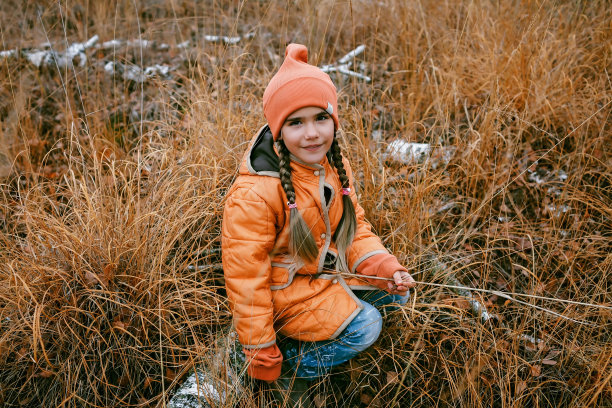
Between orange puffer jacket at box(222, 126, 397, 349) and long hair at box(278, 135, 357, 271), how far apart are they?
0.03 m

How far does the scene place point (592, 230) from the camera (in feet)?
7.89

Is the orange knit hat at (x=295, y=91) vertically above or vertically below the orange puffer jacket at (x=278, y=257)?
above

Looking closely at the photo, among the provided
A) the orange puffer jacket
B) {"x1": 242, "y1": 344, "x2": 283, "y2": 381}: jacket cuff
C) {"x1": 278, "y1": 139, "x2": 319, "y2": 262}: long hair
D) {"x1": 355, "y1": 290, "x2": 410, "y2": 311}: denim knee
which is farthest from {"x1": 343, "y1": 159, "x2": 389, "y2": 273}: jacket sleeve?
{"x1": 242, "y1": 344, "x2": 283, "y2": 381}: jacket cuff

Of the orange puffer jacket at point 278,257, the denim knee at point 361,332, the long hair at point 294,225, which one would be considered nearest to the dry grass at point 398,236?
the denim knee at point 361,332

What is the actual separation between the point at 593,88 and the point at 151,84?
3704mm

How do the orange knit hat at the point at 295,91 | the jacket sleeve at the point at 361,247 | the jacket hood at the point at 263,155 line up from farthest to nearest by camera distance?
the jacket sleeve at the point at 361,247
the jacket hood at the point at 263,155
the orange knit hat at the point at 295,91

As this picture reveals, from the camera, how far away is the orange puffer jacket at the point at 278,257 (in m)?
1.61

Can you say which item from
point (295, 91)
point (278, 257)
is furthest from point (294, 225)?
point (295, 91)

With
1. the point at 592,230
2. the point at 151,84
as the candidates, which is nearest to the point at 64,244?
the point at 151,84

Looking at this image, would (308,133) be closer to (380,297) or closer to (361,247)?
(361,247)

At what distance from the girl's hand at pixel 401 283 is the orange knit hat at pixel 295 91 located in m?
0.75

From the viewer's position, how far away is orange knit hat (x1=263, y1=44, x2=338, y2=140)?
1565mm

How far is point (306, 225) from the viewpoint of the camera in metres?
1.69

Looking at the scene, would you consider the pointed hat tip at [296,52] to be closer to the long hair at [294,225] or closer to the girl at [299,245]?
the girl at [299,245]
